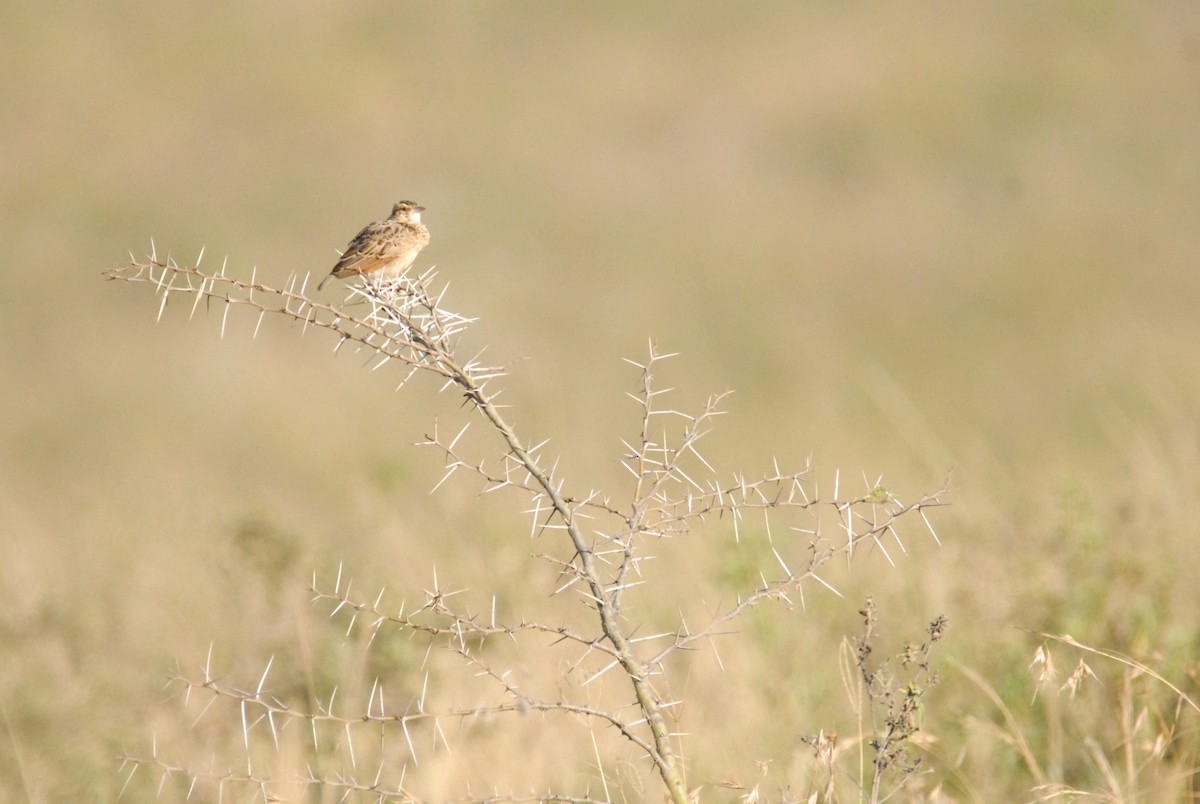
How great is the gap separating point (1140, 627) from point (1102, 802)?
1.39 meters

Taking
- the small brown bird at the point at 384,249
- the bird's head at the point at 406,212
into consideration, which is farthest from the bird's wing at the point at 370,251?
the bird's head at the point at 406,212

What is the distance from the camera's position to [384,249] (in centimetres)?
541

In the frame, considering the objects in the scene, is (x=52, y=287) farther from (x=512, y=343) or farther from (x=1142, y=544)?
(x=1142, y=544)

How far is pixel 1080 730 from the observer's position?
4.86 meters

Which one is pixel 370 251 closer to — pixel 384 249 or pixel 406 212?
pixel 384 249

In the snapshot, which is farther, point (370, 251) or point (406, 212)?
point (406, 212)

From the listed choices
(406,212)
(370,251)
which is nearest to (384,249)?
(370,251)

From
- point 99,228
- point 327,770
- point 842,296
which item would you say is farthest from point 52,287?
point 327,770

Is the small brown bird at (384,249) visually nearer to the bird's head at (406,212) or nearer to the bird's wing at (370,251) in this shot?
the bird's wing at (370,251)

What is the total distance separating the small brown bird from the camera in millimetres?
5352

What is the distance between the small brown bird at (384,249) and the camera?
5.35 m

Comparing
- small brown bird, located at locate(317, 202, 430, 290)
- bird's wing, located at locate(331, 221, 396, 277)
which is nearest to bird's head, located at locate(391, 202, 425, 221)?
small brown bird, located at locate(317, 202, 430, 290)

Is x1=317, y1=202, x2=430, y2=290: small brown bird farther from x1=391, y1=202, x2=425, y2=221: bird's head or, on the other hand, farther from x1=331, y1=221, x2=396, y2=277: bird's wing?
x1=391, y1=202, x2=425, y2=221: bird's head

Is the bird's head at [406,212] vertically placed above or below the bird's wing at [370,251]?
above
